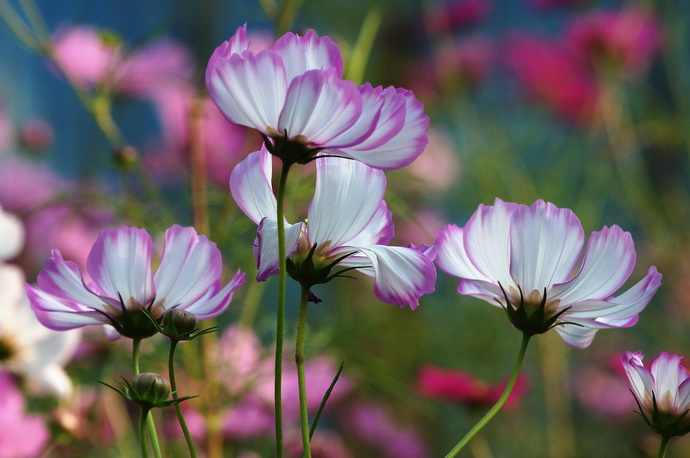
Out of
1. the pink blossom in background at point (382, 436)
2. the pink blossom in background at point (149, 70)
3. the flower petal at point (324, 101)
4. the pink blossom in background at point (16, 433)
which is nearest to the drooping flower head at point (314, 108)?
the flower petal at point (324, 101)

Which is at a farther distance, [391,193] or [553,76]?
[553,76]

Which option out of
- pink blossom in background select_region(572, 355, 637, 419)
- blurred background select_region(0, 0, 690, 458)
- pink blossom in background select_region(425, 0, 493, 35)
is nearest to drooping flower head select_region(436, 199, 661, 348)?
blurred background select_region(0, 0, 690, 458)

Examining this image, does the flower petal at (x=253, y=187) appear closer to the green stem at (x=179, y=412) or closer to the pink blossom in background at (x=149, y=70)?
the green stem at (x=179, y=412)

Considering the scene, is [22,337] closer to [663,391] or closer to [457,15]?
[663,391]

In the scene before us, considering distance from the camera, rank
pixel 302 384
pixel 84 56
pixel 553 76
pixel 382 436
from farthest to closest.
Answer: pixel 553 76 → pixel 382 436 → pixel 84 56 → pixel 302 384

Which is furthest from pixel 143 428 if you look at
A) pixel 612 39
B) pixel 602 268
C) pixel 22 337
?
pixel 612 39

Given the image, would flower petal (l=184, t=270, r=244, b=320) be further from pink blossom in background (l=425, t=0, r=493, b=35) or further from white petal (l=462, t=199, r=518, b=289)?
pink blossom in background (l=425, t=0, r=493, b=35)

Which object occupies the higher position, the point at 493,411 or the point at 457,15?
the point at 457,15
